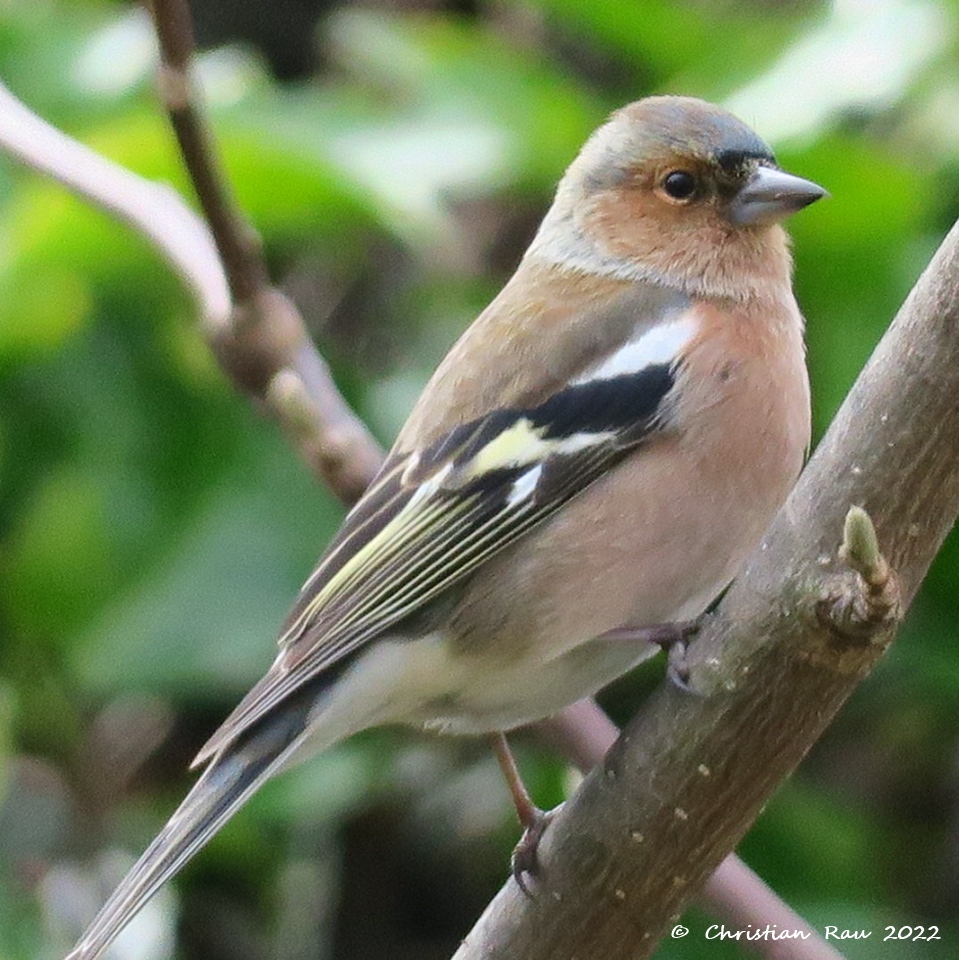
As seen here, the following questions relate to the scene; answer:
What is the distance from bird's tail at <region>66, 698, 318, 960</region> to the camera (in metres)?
1.95

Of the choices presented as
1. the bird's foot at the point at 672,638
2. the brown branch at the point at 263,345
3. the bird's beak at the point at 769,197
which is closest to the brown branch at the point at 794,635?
the bird's foot at the point at 672,638

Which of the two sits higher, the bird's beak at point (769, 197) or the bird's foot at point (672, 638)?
the bird's beak at point (769, 197)

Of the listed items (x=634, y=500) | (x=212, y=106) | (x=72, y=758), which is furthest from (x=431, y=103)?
(x=72, y=758)

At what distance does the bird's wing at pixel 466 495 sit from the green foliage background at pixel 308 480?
0.46 m

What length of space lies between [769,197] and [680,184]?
196 mm

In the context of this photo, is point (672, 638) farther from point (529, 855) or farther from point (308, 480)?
point (308, 480)

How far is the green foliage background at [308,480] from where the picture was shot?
2842 millimetres

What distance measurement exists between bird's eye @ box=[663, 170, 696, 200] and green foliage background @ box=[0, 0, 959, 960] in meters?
0.14

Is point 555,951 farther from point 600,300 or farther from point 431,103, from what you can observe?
point 431,103

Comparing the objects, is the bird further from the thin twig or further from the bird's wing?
the thin twig

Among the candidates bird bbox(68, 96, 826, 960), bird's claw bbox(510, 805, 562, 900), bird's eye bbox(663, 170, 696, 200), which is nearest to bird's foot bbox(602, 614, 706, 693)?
bird bbox(68, 96, 826, 960)

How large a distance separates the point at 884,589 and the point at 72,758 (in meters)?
2.13

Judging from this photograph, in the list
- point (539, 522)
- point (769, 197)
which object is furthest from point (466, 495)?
point (769, 197)

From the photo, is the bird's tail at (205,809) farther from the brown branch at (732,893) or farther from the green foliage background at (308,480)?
the green foliage background at (308,480)
